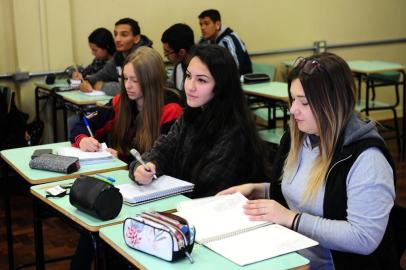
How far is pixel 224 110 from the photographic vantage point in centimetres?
238

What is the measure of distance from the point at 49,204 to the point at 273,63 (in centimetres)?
447

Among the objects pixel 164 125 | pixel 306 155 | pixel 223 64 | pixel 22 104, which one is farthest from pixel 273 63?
pixel 306 155

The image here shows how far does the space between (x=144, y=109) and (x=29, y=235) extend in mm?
1399

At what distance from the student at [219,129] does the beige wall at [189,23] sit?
9.52 ft

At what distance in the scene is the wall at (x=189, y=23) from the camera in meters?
4.94

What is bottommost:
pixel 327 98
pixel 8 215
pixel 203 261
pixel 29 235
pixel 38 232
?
pixel 29 235

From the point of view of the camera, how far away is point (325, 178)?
5.90 ft

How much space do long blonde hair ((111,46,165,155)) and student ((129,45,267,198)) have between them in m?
0.48

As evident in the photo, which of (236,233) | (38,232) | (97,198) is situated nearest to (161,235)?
(236,233)

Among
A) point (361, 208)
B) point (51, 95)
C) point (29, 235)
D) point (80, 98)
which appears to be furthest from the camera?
point (51, 95)

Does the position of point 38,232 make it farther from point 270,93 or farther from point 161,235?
point 270,93

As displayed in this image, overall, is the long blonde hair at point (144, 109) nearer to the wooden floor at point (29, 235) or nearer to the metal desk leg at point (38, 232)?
the metal desk leg at point (38, 232)

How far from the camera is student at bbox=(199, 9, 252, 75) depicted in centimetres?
541

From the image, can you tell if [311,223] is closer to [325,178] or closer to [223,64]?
[325,178]
